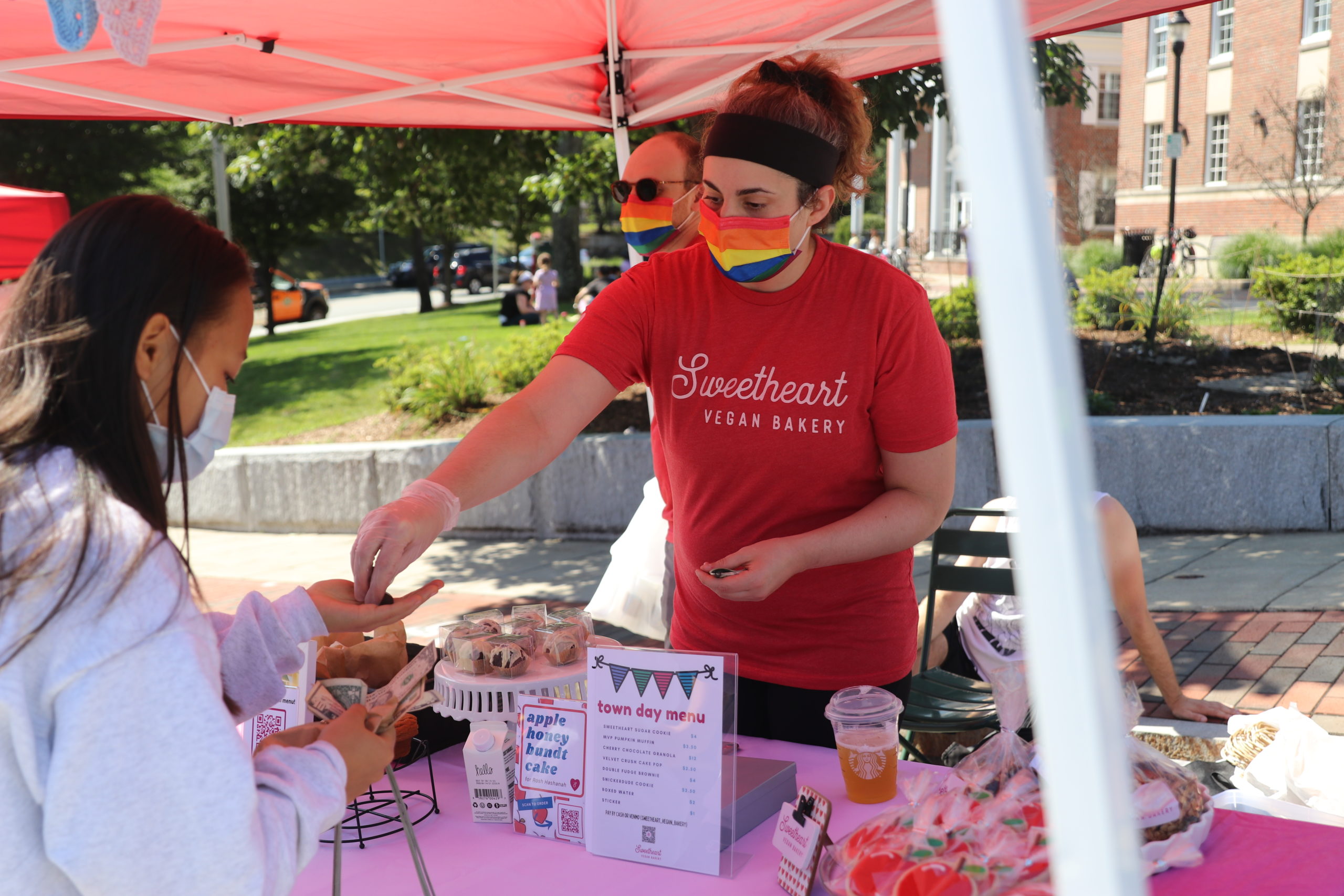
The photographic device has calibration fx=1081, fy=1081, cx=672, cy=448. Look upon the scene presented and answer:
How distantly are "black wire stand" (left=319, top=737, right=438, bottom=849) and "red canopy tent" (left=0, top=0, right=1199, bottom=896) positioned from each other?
3.79ft

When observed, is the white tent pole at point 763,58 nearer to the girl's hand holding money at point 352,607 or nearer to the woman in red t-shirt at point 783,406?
the woman in red t-shirt at point 783,406

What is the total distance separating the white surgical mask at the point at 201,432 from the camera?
3.90ft

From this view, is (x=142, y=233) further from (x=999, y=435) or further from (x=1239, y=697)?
(x=1239, y=697)

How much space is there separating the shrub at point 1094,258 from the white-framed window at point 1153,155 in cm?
963

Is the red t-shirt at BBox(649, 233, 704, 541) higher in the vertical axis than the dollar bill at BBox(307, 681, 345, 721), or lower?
higher

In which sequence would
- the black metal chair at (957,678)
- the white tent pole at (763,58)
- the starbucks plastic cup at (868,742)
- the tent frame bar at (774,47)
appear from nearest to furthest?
the starbucks plastic cup at (868,742)
the black metal chair at (957,678)
the white tent pole at (763,58)
the tent frame bar at (774,47)

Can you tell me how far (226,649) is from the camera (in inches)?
54.2

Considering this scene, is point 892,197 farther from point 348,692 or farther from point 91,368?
point 91,368

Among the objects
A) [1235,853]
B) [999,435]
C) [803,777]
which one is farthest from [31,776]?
[1235,853]

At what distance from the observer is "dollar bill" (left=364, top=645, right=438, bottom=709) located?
1.46m

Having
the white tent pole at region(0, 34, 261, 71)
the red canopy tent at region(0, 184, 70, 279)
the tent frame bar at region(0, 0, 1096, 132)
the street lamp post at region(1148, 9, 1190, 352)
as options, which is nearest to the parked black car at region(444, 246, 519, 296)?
the street lamp post at region(1148, 9, 1190, 352)

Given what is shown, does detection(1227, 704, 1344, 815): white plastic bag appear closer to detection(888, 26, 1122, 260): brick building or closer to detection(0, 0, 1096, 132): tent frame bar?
detection(0, 0, 1096, 132): tent frame bar

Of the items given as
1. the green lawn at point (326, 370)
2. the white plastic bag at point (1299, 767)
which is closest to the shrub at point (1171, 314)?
the green lawn at point (326, 370)

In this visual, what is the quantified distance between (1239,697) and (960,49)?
4.08m
